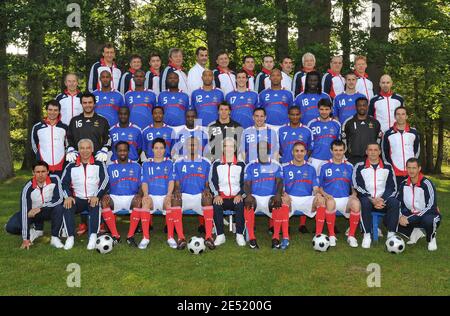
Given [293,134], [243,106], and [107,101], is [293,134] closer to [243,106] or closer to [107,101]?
[243,106]

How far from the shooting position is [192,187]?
816 cm

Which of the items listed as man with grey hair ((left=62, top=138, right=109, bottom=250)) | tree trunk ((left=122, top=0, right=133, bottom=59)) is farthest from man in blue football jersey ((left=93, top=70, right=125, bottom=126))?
tree trunk ((left=122, top=0, right=133, bottom=59))

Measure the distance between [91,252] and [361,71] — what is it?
249 inches

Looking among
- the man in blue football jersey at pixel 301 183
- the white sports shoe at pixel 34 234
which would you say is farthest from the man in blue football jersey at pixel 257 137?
the white sports shoe at pixel 34 234

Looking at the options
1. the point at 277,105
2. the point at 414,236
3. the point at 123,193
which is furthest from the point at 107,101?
the point at 414,236

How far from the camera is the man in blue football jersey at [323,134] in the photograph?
8.70 m

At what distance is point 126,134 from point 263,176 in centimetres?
267

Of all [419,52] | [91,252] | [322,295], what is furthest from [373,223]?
[419,52]

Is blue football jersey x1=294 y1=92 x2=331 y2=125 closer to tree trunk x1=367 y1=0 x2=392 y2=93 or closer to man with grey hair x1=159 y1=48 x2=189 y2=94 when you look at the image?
man with grey hair x1=159 y1=48 x2=189 y2=94

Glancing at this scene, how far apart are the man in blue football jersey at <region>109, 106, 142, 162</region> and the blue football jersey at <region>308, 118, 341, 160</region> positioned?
3.24 meters

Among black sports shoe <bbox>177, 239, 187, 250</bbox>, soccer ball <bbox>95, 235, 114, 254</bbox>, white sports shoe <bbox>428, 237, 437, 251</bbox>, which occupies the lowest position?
white sports shoe <bbox>428, 237, 437, 251</bbox>

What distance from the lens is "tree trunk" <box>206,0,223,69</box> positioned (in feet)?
42.8

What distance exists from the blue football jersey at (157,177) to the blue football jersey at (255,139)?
4.59 feet

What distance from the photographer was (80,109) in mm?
9062
